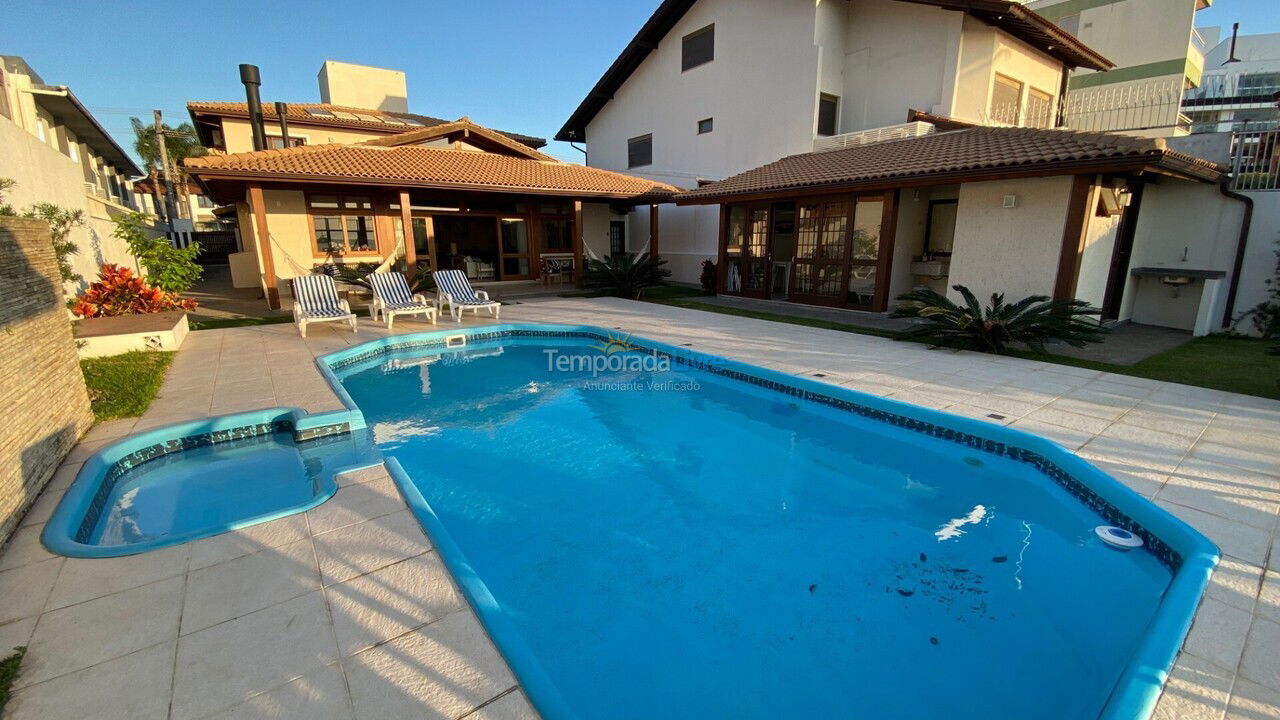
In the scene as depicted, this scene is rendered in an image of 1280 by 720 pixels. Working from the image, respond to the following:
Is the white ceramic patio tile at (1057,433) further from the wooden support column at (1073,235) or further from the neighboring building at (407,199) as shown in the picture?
the neighboring building at (407,199)

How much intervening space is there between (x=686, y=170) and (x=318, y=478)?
60.3 ft

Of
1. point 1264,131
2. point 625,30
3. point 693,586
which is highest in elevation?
point 625,30

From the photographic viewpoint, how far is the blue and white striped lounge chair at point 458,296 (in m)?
11.6

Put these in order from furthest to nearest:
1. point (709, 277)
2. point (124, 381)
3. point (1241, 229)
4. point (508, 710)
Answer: point (709, 277), point (1241, 229), point (124, 381), point (508, 710)

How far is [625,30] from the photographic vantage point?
22.1 meters

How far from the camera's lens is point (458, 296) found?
11898 mm

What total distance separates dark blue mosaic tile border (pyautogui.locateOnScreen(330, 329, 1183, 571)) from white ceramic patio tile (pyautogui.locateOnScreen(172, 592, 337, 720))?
4.81m

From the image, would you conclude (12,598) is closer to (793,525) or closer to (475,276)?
(793,525)

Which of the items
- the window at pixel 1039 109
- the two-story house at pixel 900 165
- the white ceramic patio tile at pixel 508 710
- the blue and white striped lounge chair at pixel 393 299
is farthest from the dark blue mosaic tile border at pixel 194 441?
the window at pixel 1039 109

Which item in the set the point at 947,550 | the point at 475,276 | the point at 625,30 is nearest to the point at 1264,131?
the point at 947,550

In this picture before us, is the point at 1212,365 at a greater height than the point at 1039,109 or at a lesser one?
lesser

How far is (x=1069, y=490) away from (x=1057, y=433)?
2.55 ft

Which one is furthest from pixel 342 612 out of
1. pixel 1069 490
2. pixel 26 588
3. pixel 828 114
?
pixel 828 114

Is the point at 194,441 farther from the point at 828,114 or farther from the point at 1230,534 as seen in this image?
the point at 828,114
